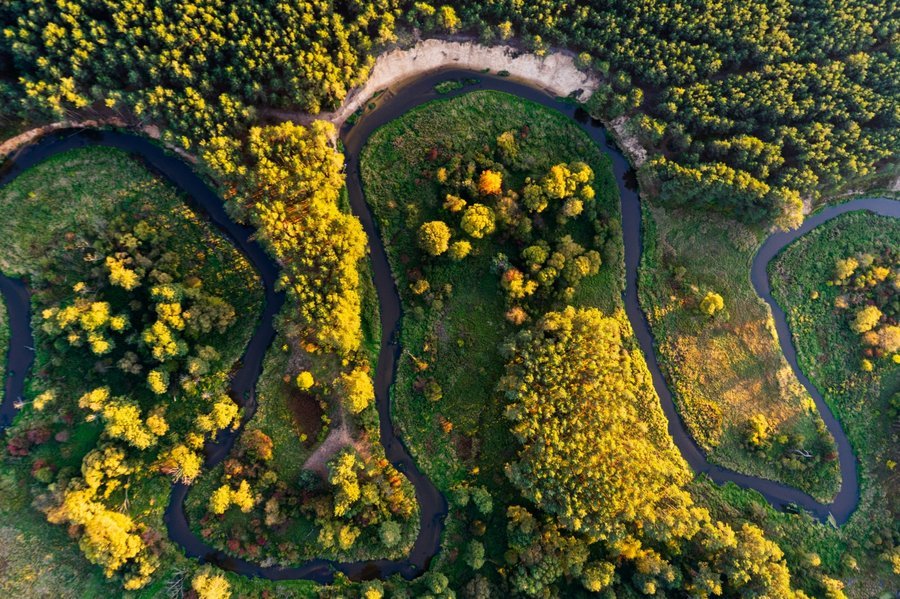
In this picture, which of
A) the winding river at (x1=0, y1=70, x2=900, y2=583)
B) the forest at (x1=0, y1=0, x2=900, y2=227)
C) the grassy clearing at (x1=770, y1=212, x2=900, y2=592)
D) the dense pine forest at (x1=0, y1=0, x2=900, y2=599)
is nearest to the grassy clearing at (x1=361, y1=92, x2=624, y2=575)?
the dense pine forest at (x1=0, y1=0, x2=900, y2=599)

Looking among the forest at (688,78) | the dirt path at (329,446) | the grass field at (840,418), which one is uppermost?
the forest at (688,78)

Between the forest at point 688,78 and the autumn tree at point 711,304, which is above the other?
the forest at point 688,78

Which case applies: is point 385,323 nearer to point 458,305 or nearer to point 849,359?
point 458,305

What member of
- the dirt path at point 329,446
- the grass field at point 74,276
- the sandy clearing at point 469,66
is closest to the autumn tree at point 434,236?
the sandy clearing at point 469,66

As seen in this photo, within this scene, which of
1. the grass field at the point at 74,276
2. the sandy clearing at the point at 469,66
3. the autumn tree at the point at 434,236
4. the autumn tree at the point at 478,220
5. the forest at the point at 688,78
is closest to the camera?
the grass field at the point at 74,276

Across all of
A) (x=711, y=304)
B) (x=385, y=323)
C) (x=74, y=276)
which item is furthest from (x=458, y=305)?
(x=74, y=276)

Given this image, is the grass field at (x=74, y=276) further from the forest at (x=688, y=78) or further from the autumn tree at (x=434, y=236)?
the autumn tree at (x=434, y=236)

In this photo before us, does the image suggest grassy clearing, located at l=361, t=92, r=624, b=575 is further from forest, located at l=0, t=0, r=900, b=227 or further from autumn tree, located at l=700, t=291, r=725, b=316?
autumn tree, located at l=700, t=291, r=725, b=316
